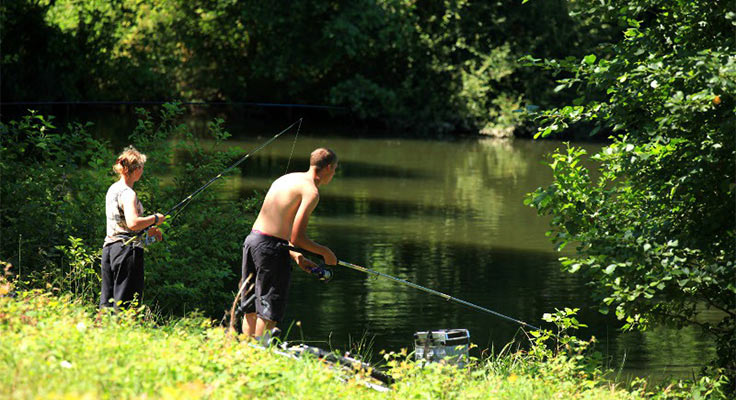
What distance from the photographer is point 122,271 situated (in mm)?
6812

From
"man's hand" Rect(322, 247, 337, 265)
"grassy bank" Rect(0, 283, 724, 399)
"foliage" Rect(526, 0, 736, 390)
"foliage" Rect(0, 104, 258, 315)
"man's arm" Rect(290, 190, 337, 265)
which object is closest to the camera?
"grassy bank" Rect(0, 283, 724, 399)

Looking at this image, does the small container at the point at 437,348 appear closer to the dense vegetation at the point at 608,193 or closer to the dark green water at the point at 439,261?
the dense vegetation at the point at 608,193

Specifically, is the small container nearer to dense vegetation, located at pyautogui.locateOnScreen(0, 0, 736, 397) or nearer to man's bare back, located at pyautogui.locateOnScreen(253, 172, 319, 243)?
dense vegetation, located at pyautogui.locateOnScreen(0, 0, 736, 397)

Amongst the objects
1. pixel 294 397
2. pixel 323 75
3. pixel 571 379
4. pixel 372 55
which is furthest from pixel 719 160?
pixel 323 75

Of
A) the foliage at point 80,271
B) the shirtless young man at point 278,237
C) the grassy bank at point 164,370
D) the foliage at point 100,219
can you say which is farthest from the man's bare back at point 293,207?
the foliage at point 100,219

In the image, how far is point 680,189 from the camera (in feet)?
21.9

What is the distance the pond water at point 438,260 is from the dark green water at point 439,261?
0.06 ft

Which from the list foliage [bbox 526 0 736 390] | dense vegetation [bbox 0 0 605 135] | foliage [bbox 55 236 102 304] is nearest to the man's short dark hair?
foliage [bbox 526 0 736 390]

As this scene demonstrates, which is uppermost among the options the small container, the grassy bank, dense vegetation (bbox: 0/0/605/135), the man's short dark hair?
dense vegetation (bbox: 0/0/605/135)

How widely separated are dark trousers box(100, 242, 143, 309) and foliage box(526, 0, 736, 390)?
8.60 ft

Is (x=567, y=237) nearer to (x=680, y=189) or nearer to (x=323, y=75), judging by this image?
(x=680, y=189)

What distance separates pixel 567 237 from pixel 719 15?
1717 mm

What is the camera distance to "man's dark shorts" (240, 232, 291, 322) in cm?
664

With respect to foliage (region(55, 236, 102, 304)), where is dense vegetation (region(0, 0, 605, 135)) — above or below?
above
